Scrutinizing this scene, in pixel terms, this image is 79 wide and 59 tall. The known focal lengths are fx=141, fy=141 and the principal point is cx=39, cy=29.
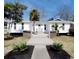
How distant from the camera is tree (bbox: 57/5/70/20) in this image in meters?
2.19

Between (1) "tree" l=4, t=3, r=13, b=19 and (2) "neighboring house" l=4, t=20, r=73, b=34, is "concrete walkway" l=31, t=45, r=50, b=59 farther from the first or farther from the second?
(1) "tree" l=4, t=3, r=13, b=19

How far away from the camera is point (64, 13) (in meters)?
2.19

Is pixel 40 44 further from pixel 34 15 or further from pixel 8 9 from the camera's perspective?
pixel 8 9

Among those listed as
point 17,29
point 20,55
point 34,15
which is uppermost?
point 34,15

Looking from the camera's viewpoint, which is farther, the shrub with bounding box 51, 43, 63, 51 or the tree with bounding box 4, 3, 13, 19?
the shrub with bounding box 51, 43, 63, 51

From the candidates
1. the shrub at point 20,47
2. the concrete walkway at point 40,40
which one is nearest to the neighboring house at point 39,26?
the concrete walkway at point 40,40

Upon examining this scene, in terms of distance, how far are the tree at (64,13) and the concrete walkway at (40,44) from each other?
39cm

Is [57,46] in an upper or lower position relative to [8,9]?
lower

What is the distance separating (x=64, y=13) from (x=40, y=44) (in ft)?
2.01

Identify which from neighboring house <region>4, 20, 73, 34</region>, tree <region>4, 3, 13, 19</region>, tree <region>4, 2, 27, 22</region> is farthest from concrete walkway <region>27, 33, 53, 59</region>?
tree <region>4, 3, 13, 19</region>

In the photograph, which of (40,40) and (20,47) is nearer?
(20,47)

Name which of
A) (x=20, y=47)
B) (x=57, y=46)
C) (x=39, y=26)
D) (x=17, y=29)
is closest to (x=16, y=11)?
(x=17, y=29)

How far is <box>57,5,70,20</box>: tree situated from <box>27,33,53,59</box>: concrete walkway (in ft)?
1.29

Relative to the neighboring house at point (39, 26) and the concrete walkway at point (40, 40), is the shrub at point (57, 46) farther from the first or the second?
the neighboring house at point (39, 26)
